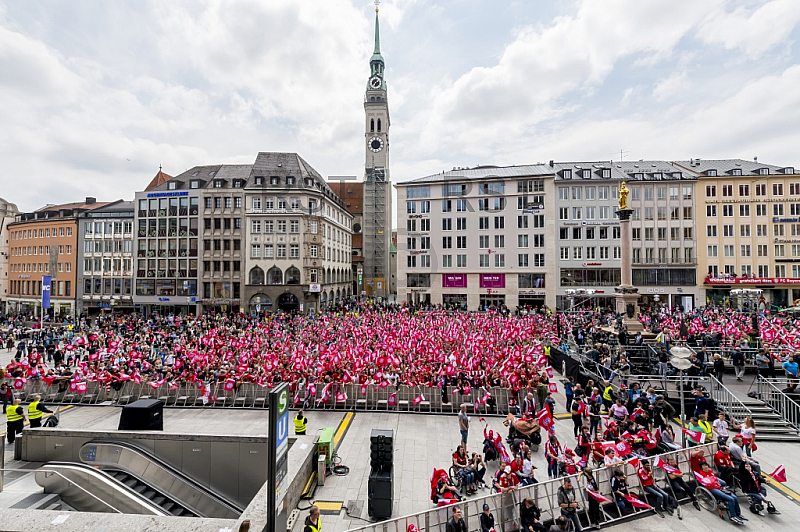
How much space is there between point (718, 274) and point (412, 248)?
134ft

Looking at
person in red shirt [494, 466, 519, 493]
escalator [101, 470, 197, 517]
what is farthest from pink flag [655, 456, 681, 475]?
escalator [101, 470, 197, 517]

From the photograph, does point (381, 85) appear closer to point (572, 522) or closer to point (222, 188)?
Result: point (222, 188)

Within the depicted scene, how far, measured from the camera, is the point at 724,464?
9805 mm

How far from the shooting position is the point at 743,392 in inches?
667

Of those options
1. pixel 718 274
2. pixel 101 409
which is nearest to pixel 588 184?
pixel 718 274

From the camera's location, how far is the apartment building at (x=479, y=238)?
56500mm

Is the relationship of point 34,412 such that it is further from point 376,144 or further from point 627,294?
point 376,144

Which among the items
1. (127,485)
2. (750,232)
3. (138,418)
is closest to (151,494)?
(127,485)

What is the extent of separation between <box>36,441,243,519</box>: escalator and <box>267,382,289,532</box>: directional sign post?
539 cm

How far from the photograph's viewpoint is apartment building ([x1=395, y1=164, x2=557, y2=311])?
185 ft

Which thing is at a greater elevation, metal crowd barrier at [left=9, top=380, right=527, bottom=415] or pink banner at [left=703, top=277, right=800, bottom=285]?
pink banner at [left=703, top=277, right=800, bottom=285]

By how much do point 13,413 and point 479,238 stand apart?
170 feet

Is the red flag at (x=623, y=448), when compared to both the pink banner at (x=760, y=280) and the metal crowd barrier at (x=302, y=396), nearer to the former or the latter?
the metal crowd barrier at (x=302, y=396)

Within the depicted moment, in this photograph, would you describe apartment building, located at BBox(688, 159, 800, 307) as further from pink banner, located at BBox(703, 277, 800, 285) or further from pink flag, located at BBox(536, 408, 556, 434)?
pink flag, located at BBox(536, 408, 556, 434)
